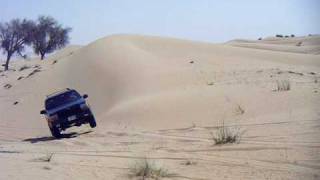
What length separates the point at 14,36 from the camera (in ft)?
253

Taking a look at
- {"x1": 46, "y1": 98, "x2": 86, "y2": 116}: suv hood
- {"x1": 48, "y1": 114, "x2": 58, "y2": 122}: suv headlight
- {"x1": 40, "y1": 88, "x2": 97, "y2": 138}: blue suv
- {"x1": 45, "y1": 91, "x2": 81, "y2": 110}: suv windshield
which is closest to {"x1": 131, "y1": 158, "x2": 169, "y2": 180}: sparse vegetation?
{"x1": 40, "y1": 88, "x2": 97, "y2": 138}: blue suv

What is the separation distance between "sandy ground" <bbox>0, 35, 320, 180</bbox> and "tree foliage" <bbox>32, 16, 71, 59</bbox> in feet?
111

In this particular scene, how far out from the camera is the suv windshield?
2084 centimetres

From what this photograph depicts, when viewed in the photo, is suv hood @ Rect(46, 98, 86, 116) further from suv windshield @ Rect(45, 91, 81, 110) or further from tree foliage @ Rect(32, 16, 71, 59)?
tree foliage @ Rect(32, 16, 71, 59)

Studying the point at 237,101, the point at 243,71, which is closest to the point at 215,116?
the point at 237,101

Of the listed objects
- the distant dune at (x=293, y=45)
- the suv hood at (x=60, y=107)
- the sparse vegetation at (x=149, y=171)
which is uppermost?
the distant dune at (x=293, y=45)

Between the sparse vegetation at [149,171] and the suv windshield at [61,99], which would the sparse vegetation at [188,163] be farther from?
the suv windshield at [61,99]

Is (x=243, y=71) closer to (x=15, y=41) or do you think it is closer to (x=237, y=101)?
(x=237, y=101)

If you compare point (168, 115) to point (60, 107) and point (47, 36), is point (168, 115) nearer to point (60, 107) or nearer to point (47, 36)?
point (60, 107)

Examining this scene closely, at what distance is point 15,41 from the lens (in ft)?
253

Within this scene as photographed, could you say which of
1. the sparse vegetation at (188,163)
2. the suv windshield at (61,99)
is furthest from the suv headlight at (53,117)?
the sparse vegetation at (188,163)

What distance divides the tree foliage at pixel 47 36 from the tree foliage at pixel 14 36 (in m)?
0.88

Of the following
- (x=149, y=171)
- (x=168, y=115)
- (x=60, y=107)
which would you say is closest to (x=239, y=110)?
(x=168, y=115)

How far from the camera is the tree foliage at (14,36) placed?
7619 centimetres
